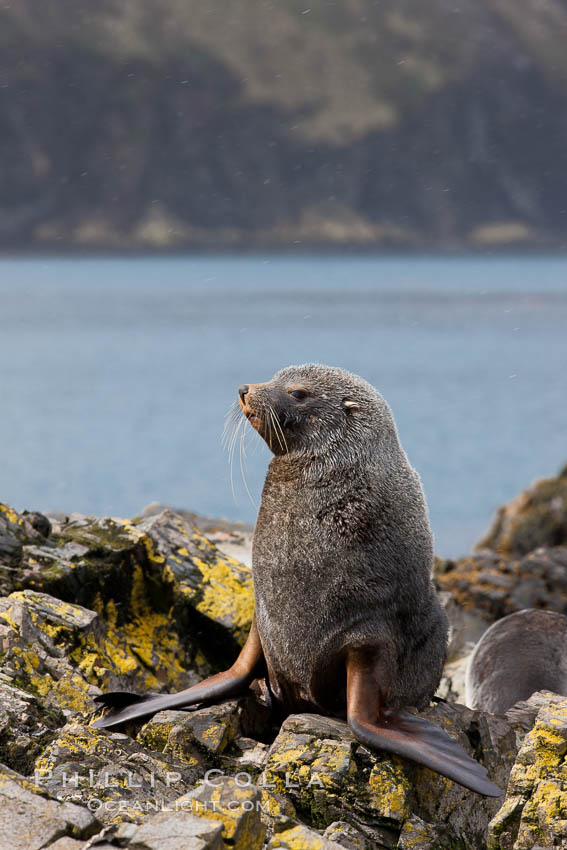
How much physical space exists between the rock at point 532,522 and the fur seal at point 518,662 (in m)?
7.92


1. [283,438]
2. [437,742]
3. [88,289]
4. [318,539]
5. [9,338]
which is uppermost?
[88,289]

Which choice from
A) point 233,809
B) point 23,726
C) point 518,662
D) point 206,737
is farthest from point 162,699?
point 518,662

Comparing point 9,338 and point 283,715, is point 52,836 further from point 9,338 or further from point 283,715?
point 9,338

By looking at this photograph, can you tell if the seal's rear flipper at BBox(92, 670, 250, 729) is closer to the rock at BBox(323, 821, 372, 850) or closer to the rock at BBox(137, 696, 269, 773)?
the rock at BBox(137, 696, 269, 773)

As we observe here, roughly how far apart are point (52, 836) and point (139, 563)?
11.2ft

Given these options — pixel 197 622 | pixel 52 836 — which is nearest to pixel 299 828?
pixel 52 836

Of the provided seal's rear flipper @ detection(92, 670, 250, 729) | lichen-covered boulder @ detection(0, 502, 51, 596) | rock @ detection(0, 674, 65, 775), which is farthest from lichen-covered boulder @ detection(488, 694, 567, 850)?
lichen-covered boulder @ detection(0, 502, 51, 596)

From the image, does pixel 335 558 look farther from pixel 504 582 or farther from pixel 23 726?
pixel 504 582

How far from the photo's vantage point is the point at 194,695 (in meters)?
5.95

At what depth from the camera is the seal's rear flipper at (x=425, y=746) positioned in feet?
16.4

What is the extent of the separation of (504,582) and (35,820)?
9.60 m

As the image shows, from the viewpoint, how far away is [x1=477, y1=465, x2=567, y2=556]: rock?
16.3 meters

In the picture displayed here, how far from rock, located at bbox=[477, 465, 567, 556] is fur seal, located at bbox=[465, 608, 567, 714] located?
7.92m

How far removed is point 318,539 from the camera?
5.71m
